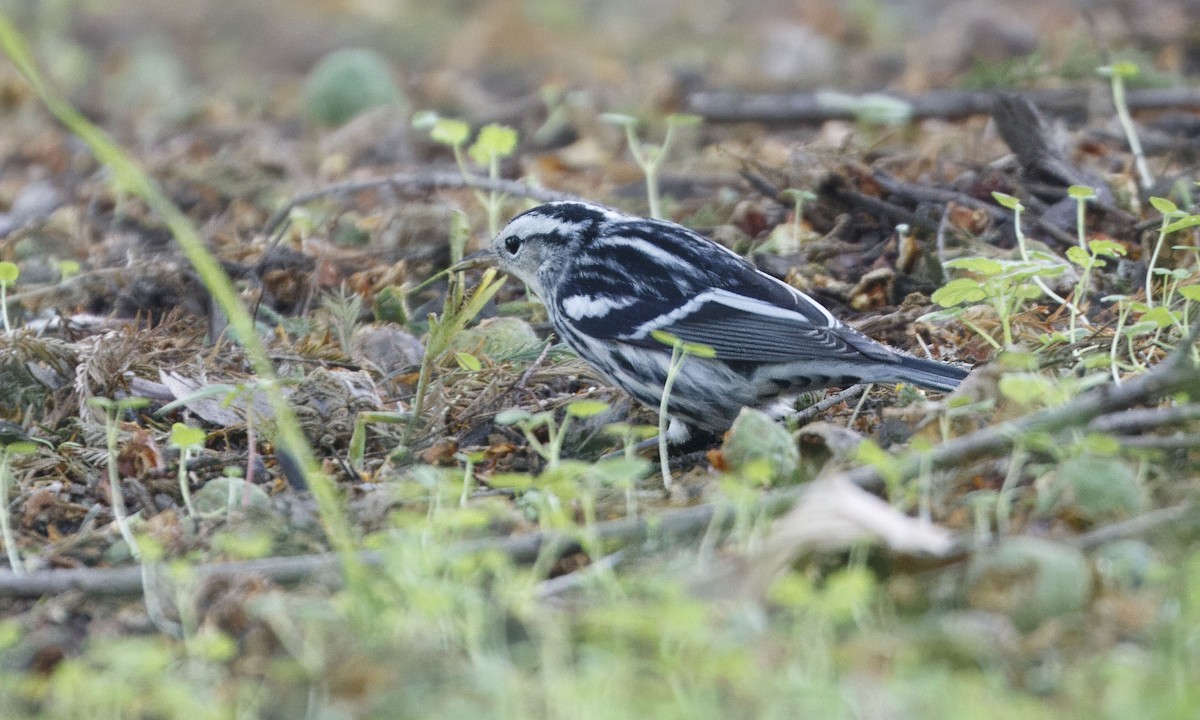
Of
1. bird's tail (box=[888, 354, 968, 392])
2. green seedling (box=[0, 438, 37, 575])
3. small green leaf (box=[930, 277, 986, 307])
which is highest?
small green leaf (box=[930, 277, 986, 307])

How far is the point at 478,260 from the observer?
18.3ft

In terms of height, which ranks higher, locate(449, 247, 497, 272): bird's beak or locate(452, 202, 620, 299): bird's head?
locate(452, 202, 620, 299): bird's head

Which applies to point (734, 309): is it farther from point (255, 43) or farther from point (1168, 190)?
point (255, 43)

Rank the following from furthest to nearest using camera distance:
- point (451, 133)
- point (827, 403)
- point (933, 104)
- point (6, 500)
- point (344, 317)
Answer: point (933, 104) < point (451, 133) < point (344, 317) < point (827, 403) < point (6, 500)

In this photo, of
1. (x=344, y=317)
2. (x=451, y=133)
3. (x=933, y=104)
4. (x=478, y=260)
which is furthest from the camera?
(x=933, y=104)

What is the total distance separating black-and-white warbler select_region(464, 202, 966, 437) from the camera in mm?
4543

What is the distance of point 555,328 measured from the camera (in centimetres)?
527

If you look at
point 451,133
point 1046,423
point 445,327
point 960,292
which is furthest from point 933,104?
point 1046,423

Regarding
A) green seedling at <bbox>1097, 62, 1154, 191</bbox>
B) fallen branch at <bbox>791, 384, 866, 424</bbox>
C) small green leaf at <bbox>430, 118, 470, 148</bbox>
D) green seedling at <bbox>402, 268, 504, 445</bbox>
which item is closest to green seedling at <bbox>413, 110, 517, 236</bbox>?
small green leaf at <bbox>430, 118, 470, 148</bbox>

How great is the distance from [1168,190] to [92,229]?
186 inches

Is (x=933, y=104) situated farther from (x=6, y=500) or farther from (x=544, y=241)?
(x=6, y=500)

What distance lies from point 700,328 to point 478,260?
112 centimetres

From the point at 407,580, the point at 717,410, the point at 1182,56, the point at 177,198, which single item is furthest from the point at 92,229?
the point at 1182,56

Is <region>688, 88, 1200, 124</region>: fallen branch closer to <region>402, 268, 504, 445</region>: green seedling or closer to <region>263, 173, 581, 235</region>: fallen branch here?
<region>263, 173, 581, 235</region>: fallen branch
